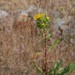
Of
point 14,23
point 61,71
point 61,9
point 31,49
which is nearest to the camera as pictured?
point 61,71

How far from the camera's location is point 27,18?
12.7 feet

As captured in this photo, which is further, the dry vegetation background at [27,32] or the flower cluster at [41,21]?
the dry vegetation background at [27,32]

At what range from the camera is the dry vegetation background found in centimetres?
304

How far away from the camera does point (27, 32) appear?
359 cm

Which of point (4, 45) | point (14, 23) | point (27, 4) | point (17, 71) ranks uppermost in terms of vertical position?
point (27, 4)

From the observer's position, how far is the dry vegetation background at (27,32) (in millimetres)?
3039

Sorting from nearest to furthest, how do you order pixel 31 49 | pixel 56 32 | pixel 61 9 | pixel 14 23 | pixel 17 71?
1. pixel 17 71
2. pixel 31 49
3. pixel 56 32
4. pixel 14 23
5. pixel 61 9

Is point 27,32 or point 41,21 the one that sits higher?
point 41,21

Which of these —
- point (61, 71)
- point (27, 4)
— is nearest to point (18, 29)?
point (27, 4)

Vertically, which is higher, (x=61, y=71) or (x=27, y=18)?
(x=27, y=18)

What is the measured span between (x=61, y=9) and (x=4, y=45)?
1130 mm

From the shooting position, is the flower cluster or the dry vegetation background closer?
the flower cluster

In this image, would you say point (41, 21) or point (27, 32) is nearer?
point (41, 21)

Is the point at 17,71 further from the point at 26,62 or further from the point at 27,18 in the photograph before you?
the point at 27,18
